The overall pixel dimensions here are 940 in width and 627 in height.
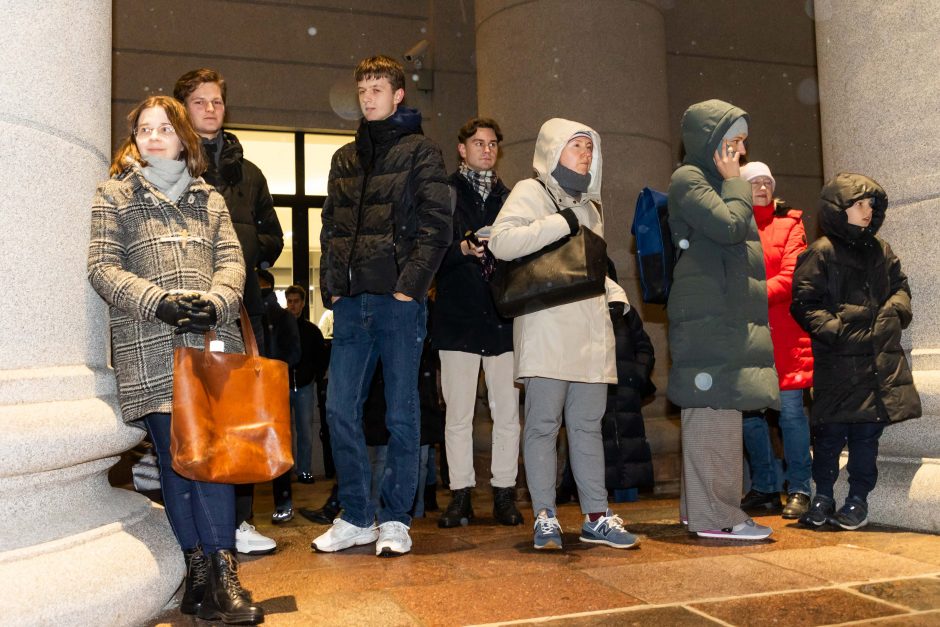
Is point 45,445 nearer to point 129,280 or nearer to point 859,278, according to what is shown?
point 129,280

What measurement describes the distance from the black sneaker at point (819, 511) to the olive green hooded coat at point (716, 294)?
0.64 meters

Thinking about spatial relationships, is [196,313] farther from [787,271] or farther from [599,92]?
[599,92]

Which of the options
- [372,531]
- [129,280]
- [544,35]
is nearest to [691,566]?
[372,531]

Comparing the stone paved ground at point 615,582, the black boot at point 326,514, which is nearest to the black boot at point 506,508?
the stone paved ground at point 615,582

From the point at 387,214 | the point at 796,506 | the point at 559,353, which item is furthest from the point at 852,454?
the point at 387,214

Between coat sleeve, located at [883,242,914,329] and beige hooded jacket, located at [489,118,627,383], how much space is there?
146cm

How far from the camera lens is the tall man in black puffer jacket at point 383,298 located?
4613 millimetres

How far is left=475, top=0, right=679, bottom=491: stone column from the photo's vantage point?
8453 mm

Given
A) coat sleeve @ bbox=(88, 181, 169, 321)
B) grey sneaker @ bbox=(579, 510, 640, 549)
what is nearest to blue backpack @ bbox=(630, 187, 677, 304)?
grey sneaker @ bbox=(579, 510, 640, 549)

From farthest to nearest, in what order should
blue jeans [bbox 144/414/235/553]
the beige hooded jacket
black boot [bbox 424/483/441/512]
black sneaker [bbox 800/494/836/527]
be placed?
black boot [bbox 424/483/441/512] < black sneaker [bbox 800/494/836/527] < the beige hooded jacket < blue jeans [bbox 144/414/235/553]

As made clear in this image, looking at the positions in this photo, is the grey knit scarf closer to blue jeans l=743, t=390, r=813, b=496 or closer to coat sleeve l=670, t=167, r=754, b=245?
coat sleeve l=670, t=167, r=754, b=245

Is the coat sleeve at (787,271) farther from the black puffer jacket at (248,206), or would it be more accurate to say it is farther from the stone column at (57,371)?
the stone column at (57,371)

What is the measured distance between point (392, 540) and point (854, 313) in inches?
103

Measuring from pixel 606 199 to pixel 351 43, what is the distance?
3828mm
